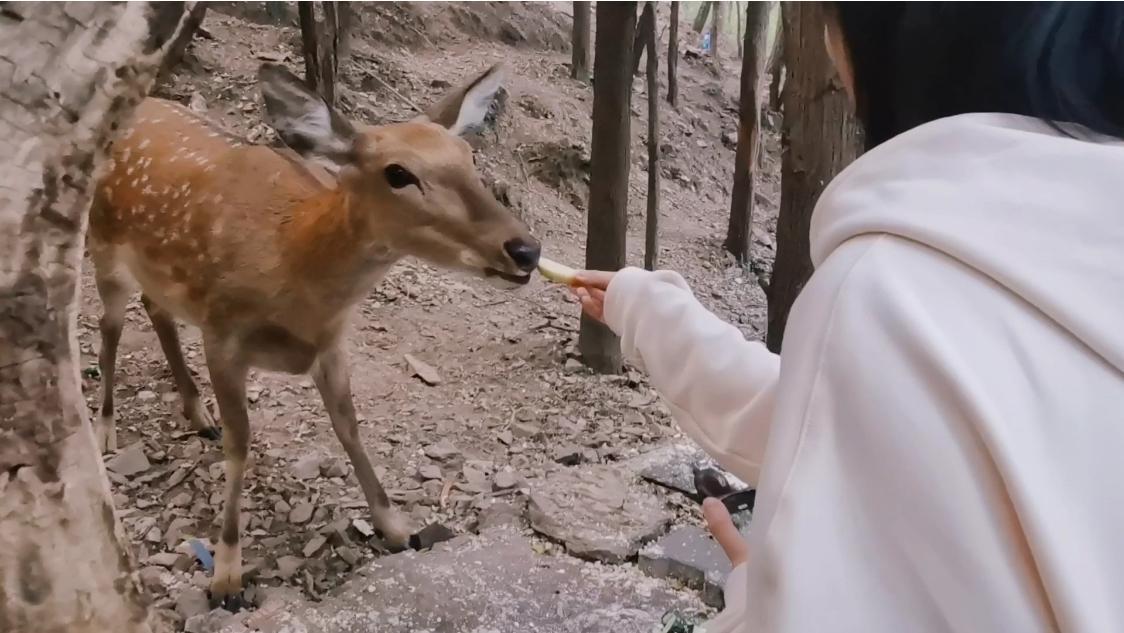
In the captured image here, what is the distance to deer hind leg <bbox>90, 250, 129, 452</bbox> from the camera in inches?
79.8

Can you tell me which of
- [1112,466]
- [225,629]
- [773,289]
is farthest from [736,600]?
[773,289]

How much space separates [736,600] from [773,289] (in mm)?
1576

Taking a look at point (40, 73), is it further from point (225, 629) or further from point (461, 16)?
point (461, 16)

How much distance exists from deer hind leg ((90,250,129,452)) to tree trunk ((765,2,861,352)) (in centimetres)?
152

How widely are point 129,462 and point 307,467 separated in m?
0.37

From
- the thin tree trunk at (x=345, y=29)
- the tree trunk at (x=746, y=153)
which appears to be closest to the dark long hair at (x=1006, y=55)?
the thin tree trunk at (x=345, y=29)

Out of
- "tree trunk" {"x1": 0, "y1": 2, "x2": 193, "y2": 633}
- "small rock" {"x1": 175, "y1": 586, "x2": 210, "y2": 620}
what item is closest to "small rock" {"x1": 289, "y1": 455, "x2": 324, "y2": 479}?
"small rock" {"x1": 175, "y1": 586, "x2": 210, "y2": 620}

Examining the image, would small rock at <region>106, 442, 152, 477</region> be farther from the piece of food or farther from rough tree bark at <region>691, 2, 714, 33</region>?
rough tree bark at <region>691, 2, 714, 33</region>

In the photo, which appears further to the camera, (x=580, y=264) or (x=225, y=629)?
(x=580, y=264)

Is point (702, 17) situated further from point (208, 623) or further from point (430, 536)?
point (208, 623)

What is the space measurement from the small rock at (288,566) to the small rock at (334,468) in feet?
0.97

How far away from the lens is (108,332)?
6.86 ft

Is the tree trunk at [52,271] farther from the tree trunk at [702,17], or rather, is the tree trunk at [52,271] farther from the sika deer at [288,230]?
the tree trunk at [702,17]

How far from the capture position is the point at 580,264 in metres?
3.04
